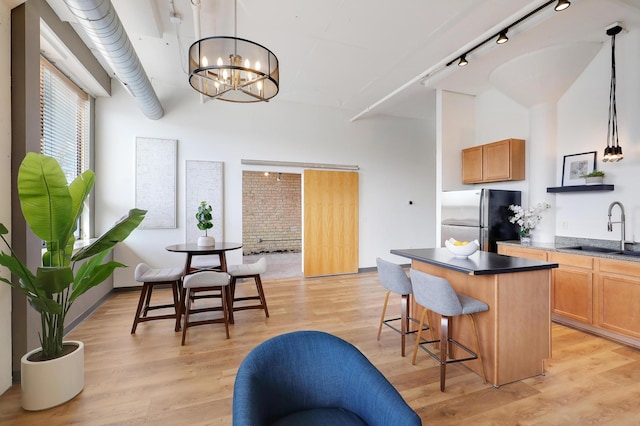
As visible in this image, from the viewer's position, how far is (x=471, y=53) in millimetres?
3572

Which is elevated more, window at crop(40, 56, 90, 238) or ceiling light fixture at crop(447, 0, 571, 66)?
ceiling light fixture at crop(447, 0, 571, 66)

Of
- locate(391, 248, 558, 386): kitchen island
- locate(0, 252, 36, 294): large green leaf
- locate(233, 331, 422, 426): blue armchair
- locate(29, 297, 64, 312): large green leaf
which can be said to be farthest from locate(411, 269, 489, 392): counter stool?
locate(0, 252, 36, 294): large green leaf

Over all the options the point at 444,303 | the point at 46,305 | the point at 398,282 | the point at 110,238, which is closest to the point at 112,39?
the point at 110,238

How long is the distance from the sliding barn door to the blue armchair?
14.7 feet

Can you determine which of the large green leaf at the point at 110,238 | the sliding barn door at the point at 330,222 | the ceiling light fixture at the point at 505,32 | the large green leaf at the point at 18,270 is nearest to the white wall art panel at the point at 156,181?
the sliding barn door at the point at 330,222

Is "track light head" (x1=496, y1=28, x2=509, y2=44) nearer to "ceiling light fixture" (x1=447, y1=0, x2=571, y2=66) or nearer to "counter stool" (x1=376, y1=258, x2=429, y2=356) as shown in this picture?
"ceiling light fixture" (x1=447, y1=0, x2=571, y2=66)

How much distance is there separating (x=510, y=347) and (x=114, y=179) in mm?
5577

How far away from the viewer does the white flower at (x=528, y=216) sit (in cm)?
394

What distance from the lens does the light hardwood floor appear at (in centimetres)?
190

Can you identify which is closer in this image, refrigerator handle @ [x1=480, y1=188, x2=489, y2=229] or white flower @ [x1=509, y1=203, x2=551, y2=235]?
white flower @ [x1=509, y1=203, x2=551, y2=235]

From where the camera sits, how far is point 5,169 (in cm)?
218

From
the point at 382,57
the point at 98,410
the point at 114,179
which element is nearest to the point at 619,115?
the point at 382,57

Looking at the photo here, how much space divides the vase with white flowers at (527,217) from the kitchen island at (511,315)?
1.90 metres

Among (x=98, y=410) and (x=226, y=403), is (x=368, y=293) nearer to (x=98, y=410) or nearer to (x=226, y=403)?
(x=226, y=403)
